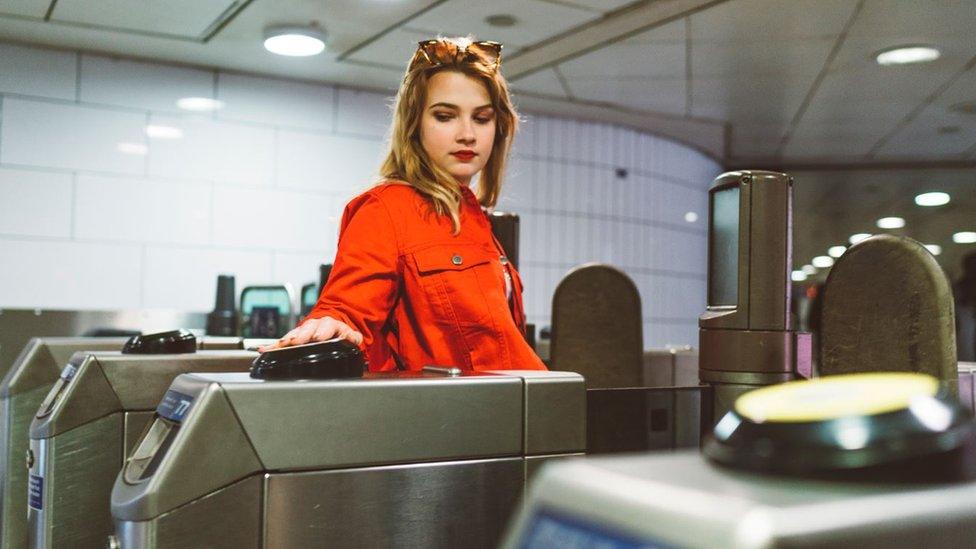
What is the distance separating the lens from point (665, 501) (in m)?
0.32

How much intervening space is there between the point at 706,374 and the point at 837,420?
727 millimetres

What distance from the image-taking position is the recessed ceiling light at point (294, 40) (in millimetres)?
3656

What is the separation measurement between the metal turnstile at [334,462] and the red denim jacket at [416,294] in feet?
0.86

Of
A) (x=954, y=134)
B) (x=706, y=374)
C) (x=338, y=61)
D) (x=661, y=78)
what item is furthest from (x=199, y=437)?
(x=954, y=134)

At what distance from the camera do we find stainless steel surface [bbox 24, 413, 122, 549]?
1137 mm

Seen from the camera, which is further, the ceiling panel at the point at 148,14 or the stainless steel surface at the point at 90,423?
the ceiling panel at the point at 148,14

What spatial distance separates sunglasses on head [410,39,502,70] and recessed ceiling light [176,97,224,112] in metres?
3.31

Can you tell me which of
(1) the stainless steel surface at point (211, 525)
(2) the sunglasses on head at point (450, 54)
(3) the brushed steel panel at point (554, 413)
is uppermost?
(2) the sunglasses on head at point (450, 54)

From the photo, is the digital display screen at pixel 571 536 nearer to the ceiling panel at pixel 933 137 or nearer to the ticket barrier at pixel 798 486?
the ticket barrier at pixel 798 486

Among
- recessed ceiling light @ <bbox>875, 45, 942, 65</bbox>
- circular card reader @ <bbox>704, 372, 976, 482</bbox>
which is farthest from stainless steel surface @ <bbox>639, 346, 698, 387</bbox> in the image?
→ circular card reader @ <bbox>704, 372, 976, 482</bbox>

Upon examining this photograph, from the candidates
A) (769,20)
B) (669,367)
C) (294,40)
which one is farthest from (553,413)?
(294,40)

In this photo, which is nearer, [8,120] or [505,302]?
[505,302]

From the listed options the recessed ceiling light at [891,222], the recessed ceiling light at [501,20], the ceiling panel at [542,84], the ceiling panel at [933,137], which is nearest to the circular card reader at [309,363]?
the recessed ceiling light at [501,20]

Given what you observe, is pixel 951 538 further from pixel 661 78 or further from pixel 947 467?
pixel 661 78
